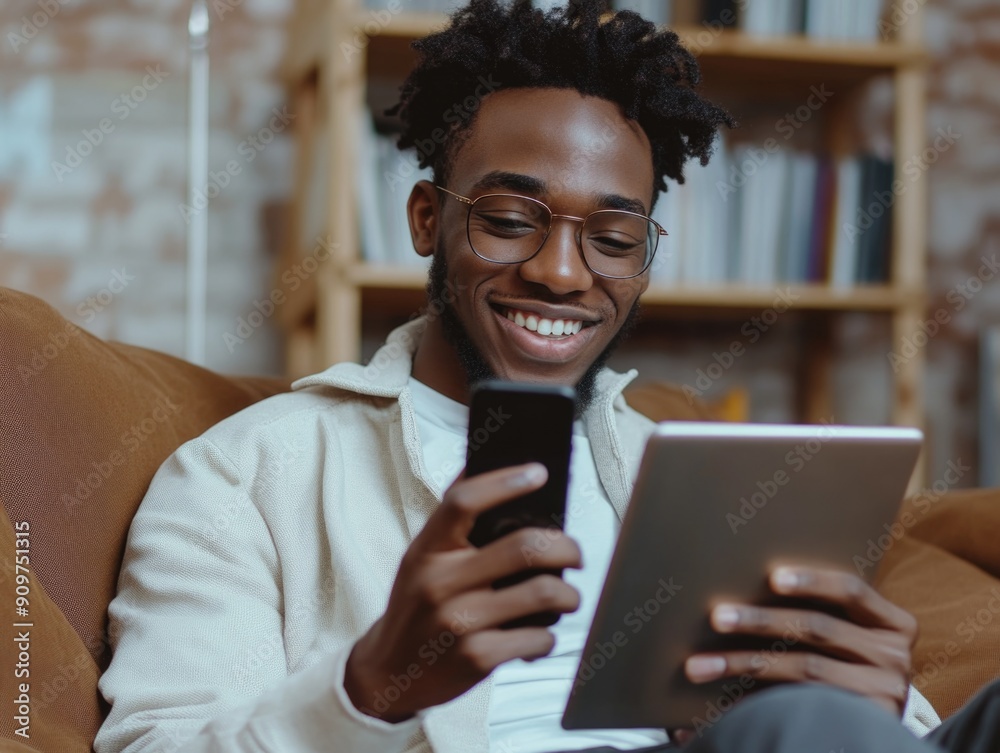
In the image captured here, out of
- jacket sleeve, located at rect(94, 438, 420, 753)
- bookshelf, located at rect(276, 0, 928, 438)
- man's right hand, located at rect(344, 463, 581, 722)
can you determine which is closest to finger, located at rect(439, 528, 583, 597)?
man's right hand, located at rect(344, 463, 581, 722)

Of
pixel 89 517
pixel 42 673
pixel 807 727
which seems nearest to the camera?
pixel 807 727

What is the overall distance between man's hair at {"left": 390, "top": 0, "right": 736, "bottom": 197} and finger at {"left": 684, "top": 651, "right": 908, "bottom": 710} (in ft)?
2.24

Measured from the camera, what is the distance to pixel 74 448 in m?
1.11

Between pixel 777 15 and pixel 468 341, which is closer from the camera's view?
pixel 468 341

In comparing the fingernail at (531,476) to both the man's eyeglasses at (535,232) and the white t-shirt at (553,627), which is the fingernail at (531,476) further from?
the man's eyeglasses at (535,232)

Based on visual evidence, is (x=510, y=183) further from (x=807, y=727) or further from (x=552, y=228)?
(x=807, y=727)

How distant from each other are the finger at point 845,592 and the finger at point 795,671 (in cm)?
4

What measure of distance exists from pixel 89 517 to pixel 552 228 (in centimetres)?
55

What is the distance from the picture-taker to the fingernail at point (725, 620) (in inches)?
32.3

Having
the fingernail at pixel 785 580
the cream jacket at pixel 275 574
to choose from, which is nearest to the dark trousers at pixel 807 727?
the fingernail at pixel 785 580

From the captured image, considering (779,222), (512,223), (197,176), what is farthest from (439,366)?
(779,222)

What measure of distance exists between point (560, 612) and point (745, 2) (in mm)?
1682

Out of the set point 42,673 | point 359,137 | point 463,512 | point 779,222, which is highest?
point 359,137

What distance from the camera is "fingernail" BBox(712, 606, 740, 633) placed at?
82cm
